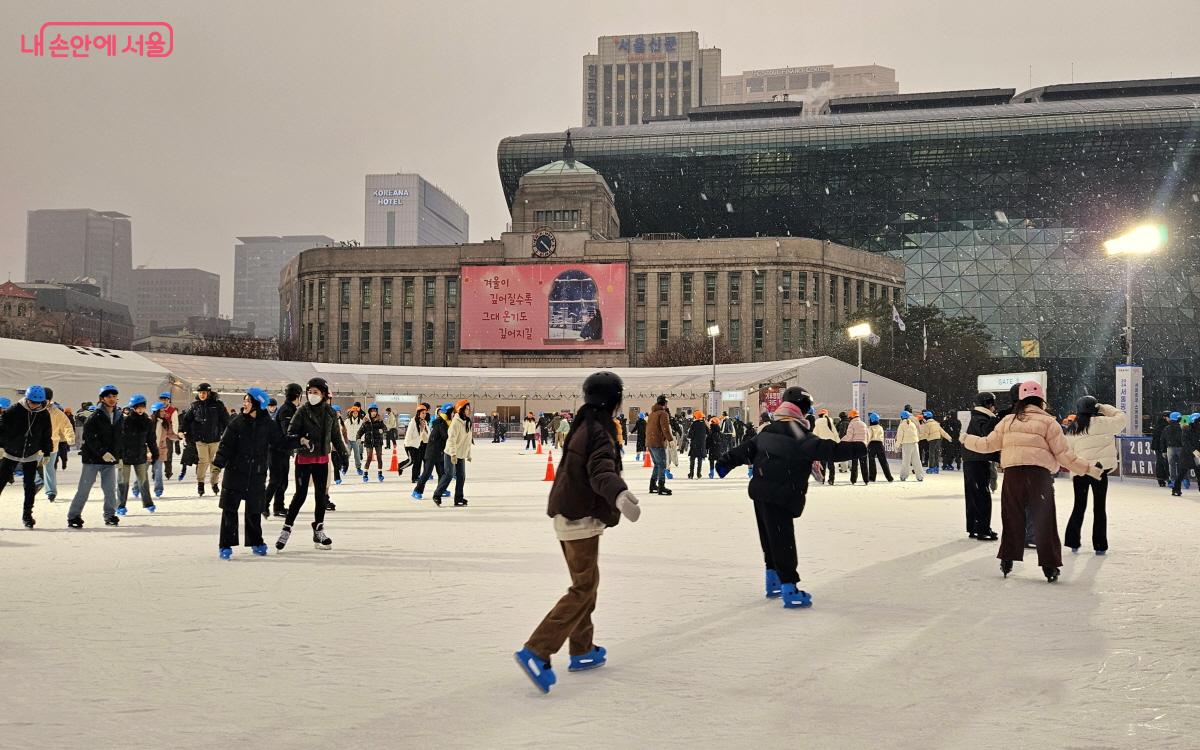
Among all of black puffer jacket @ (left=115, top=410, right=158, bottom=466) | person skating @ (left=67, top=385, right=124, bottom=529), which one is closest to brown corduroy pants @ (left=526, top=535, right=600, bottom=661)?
person skating @ (left=67, top=385, right=124, bottom=529)

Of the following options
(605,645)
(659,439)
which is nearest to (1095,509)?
(605,645)

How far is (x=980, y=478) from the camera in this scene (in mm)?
10539

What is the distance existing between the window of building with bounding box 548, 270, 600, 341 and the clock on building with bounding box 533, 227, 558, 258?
2119mm

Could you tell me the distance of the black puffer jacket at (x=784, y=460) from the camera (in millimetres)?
6820

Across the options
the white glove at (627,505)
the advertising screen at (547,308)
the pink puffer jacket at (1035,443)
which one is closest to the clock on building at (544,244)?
the advertising screen at (547,308)

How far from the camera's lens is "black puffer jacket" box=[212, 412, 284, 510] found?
8.94m

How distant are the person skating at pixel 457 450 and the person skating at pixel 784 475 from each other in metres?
8.09

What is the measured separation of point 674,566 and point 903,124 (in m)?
94.0

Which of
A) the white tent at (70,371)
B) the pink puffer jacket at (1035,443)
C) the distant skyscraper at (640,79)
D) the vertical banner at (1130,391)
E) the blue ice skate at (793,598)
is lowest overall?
the blue ice skate at (793,598)

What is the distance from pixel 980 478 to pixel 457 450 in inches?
291

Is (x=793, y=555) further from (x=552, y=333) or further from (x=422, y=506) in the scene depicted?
(x=552, y=333)

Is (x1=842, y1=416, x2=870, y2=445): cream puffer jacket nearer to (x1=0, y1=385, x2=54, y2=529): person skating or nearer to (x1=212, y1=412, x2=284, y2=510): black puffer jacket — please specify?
(x1=212, y1=412, x2=284, y2=510): black puffer jacket

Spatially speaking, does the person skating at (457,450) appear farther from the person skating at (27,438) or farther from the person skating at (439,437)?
the person skating at (27,438)

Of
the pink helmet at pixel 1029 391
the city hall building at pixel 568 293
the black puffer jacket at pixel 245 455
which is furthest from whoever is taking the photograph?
the city hall building at pixel 568 293
